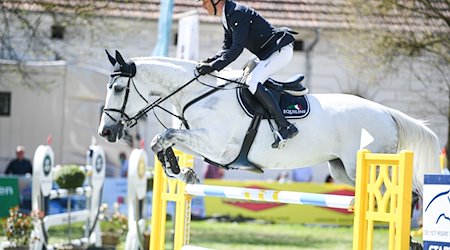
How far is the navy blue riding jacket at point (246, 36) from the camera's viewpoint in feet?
26.2

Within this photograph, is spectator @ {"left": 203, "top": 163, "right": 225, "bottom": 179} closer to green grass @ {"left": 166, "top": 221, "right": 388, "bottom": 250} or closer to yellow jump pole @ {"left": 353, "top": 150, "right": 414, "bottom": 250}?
green grass @ {"left": 166, "top": 221, "right": 388, "bottom": 250}

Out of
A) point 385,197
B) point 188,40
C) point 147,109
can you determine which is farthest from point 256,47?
point 188,40

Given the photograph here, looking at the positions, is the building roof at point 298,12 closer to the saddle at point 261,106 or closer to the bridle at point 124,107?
the bridle at point 124,107

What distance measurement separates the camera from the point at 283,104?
8305 mm

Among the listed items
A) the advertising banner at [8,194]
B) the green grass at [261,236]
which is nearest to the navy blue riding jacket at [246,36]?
the green grass at [261,236]

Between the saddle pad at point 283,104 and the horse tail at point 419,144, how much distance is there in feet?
2.83

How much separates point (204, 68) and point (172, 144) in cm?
70

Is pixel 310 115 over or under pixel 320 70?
Answer: under

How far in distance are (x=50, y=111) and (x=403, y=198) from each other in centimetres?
1386

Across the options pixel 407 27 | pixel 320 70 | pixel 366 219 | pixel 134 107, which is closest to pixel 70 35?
pixel 407 27

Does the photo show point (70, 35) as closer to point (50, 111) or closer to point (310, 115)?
point (50, 111)

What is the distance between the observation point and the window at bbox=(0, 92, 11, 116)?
20031mm

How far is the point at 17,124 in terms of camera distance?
19969 millimetres

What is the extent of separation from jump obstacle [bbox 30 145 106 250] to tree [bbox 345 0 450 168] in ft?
20.8
